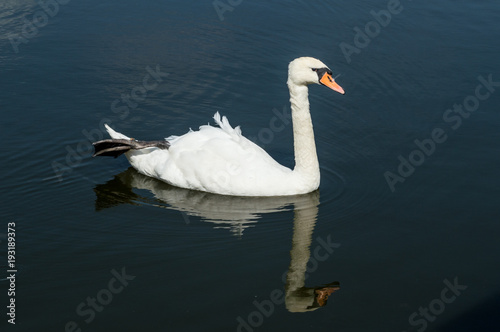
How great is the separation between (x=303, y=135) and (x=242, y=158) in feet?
2.93

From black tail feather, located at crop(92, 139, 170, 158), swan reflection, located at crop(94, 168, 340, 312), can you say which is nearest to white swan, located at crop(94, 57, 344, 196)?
black tail feather, located at crop(92, 139, 170, 158)

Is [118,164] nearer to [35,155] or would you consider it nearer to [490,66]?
[35,155]

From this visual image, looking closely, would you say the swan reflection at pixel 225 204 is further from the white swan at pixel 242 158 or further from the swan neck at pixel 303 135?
the swan neck at pixel 303 135

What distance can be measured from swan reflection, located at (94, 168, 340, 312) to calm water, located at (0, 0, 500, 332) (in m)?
0.03

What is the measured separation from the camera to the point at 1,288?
8180mm

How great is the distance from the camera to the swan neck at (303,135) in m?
10.5

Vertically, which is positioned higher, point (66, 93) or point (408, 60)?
point (408, 60)

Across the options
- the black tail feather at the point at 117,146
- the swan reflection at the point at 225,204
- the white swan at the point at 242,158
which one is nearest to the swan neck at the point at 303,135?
the white swan at the point at 242,158

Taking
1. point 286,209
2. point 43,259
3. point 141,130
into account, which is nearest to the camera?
point 43,259

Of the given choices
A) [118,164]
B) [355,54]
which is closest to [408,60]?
[355,54]

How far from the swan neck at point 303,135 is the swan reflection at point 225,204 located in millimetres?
366

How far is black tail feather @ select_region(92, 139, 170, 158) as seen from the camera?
1085 cm

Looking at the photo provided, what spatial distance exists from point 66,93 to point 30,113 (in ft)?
3.06

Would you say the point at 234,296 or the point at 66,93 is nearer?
the point at 234,296
